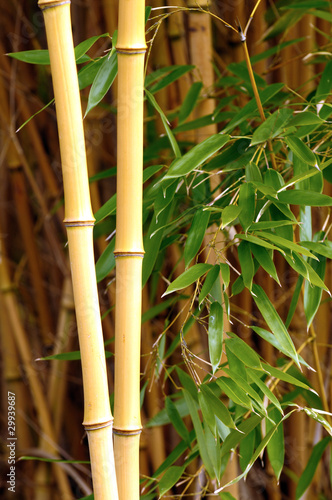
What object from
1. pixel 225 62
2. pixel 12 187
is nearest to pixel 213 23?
pixel 225 62

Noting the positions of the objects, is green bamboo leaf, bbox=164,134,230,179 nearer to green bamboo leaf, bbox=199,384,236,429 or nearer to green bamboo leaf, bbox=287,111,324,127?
green bamboo leaf, bbox=287,111,324,127

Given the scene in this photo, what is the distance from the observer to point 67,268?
3.17ft

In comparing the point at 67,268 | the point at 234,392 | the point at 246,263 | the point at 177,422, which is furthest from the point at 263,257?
the point at 67,268

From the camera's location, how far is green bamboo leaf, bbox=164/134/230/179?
0.46 m

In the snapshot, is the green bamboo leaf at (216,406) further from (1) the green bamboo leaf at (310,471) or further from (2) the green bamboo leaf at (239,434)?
(1) the green bamboo leaf at (310,471)

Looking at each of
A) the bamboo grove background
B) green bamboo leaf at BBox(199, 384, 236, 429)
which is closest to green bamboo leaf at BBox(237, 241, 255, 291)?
green bamboo leaf at BBox(199, 384, 236, 429)

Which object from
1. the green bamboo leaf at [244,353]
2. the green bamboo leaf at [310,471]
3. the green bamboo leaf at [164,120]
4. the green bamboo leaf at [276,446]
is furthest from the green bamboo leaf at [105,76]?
the green bamboo leaf at [310,471]

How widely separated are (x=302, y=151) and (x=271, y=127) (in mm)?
45

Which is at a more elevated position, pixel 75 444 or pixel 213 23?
pixel 213 23

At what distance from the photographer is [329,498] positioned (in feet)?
3.01

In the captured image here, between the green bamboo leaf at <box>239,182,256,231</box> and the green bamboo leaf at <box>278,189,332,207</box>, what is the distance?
0.10 feet

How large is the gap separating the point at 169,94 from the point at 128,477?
0.65 metres

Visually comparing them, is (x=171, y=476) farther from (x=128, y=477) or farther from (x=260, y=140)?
(x=260, y=140)

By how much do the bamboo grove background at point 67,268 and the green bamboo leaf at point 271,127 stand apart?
367 mm
